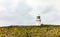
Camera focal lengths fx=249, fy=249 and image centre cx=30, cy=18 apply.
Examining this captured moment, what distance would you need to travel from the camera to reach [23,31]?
1570 cm

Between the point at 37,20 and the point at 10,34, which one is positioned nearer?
the point at 10,34

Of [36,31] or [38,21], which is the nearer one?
[36,31]

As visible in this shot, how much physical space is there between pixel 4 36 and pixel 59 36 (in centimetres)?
349

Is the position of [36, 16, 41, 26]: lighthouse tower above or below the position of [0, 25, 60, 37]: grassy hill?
above

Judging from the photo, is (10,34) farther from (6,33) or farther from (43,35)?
(43,35)

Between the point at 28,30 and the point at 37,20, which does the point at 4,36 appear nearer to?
the point at 28,30

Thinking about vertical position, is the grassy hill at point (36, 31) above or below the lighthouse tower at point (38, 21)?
below

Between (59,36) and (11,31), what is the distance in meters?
3.06

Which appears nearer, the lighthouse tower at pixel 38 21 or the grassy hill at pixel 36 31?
the grassy hill at pixel 36 31

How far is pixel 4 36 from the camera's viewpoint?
15.9 m

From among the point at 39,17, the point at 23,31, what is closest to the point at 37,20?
the point at 39,17

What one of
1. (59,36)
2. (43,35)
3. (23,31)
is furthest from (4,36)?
(59,36)

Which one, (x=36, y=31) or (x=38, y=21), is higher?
(x=38, y=21)

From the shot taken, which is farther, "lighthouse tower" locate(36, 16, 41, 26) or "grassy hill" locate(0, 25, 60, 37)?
"lighthouse tower" locate(36, 16, 41, 26)
